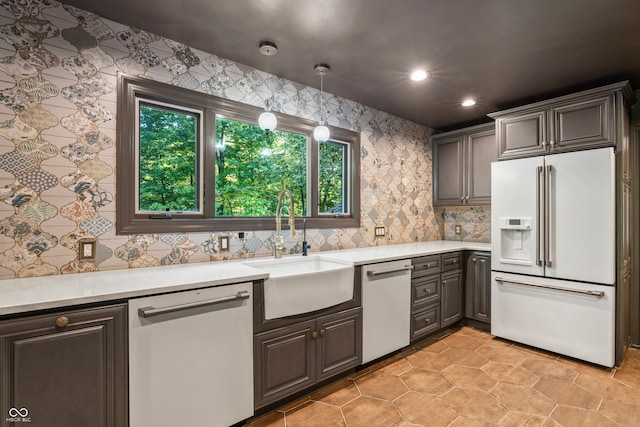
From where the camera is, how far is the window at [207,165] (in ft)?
6.54

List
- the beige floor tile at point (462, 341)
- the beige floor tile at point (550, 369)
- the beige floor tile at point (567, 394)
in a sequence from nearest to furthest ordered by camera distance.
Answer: the beige floor tile at point (567, 394), the beige floor tile at point (550, 369), the beige floor tile at point (462, 341)

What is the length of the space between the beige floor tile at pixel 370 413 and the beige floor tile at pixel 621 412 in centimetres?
132

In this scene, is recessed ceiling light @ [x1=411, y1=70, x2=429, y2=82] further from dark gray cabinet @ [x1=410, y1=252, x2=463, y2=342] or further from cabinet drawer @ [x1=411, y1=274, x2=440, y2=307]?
cabinet drawer @ [x1=411, y1=274, x2=440, y2=307]

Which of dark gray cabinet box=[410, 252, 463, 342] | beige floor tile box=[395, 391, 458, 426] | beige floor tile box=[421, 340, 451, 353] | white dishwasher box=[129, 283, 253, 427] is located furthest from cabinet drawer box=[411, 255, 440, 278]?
white dishwasher box=[129, 283, 253, 427]

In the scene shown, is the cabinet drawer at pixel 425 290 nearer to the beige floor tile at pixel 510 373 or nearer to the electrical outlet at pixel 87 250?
the beige floor tile at pixel 510 373

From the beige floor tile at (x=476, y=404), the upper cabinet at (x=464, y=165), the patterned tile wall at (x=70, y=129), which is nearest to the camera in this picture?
the patterned tile wall at (x=70, y=129)

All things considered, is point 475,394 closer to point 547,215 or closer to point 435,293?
point 435,293

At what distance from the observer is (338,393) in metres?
2.16

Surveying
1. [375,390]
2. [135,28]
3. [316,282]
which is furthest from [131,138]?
[375,390]

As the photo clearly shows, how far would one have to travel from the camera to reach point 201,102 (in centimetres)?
227

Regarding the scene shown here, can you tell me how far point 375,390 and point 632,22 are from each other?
292cm

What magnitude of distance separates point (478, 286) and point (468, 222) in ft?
3.62

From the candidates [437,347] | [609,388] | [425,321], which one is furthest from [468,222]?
[609,388]

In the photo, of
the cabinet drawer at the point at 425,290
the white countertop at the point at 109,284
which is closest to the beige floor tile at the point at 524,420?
the cabinet drawer at the point at 425,290
